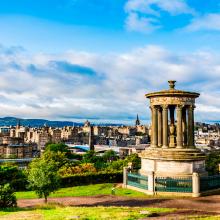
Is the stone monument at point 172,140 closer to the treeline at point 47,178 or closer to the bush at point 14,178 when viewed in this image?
the treeline at point 47,178

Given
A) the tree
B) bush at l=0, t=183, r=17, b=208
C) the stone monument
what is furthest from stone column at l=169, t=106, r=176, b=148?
bush at l=0, t=183, r=17, b=208

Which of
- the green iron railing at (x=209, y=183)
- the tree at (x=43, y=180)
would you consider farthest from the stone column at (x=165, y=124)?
the tree at (x=43, y=180)

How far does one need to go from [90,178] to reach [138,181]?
839 centimetres

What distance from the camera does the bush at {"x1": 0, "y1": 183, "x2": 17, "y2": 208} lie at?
23.0 metres

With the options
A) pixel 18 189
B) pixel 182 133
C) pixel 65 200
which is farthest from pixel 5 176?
pixel 182 133

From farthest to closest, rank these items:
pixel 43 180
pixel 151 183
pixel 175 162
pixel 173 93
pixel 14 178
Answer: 1. pixel 14 178
2. pixel 173 93
3. pixel 175 162
4. pixel 151 183
5. pixel 43 180

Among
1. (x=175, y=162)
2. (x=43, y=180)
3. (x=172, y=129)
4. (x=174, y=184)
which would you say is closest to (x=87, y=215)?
(x=43, y=180)

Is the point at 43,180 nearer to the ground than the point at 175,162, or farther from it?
nearer to the ground

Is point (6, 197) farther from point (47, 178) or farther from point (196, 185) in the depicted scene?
point (196, 185)

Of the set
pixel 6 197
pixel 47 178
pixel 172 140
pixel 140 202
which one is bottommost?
pixel 140 202

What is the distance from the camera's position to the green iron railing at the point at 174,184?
29.6 meters

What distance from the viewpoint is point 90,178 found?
39.3m

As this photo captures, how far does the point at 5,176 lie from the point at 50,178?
940 inches

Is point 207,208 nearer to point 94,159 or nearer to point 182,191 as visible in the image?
point 182,191
